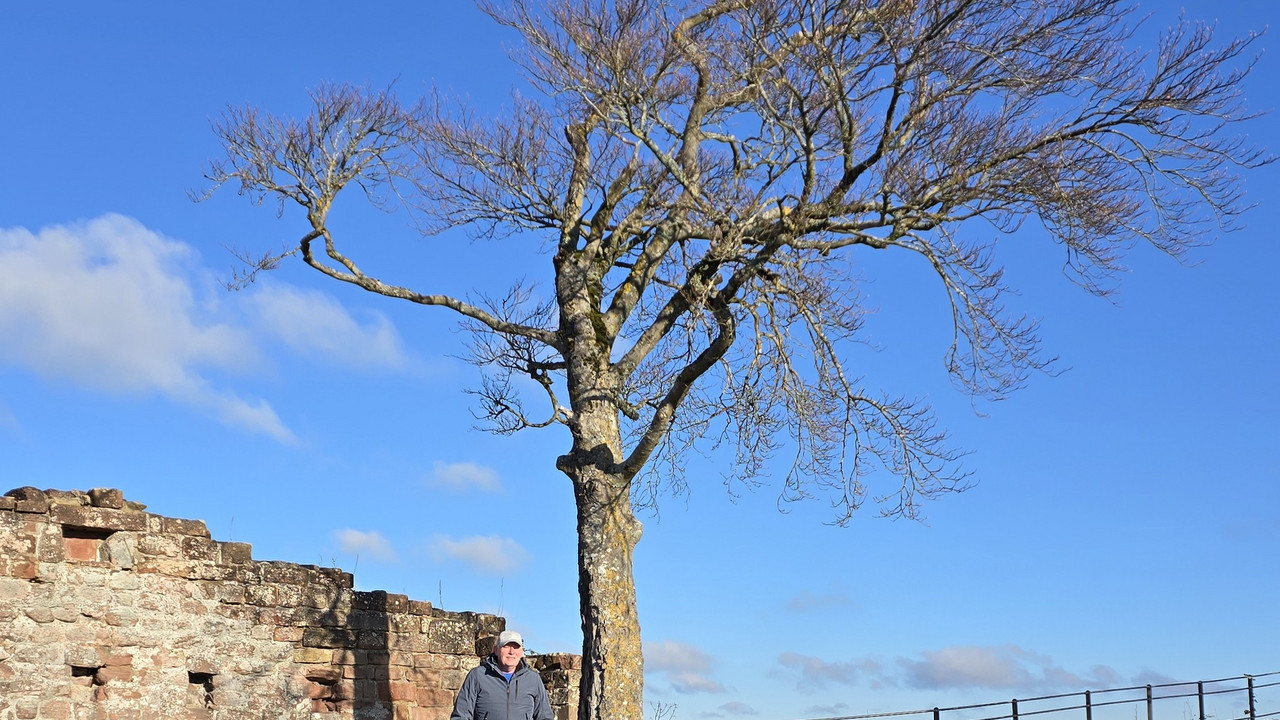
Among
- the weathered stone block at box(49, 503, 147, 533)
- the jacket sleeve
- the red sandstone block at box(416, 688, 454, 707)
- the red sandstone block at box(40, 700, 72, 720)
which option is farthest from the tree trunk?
the red sandstone block at box(40, 700, 72, 720)

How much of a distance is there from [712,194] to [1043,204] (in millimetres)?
3050

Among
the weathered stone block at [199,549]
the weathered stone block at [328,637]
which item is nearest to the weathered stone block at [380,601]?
the weathered stone block at [328,637]

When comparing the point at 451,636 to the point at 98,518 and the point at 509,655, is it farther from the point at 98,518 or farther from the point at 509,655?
the point at 509,655

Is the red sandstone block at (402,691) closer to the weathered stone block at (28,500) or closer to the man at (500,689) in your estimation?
the man at (500,689)

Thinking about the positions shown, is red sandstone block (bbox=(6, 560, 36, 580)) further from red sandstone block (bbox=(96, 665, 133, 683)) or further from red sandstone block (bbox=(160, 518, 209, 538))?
red sandstone block (bbox=(160, 518, 209, 538))

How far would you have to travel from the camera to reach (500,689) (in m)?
8.87

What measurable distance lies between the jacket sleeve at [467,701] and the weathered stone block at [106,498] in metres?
3.67

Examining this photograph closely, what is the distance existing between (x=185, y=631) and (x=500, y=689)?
3461mm

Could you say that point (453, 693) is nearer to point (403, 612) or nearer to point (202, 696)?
point (403, 612)

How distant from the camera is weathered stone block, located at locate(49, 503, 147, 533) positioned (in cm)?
1010

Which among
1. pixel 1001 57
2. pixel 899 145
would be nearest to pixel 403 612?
pixel 899 145

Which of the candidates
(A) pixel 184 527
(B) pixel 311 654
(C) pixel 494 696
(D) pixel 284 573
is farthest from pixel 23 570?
(C) pixel 494 696

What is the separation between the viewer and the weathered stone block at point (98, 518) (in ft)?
33.1

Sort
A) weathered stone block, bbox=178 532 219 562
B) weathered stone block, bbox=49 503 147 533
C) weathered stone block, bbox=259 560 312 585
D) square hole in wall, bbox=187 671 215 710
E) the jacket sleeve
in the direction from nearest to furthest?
the jacket sleeve
weathered stone block, bbox=49 503 147 533
square hole in wall, bbox=187 671 215 710
weathered stone block, bbox=178 532 219 562
weathered stone block, bbox=259 560 312 585
